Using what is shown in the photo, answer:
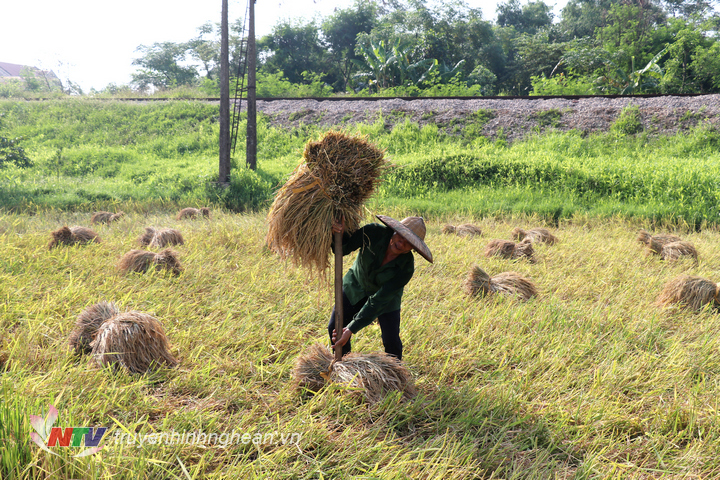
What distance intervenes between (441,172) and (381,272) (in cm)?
893

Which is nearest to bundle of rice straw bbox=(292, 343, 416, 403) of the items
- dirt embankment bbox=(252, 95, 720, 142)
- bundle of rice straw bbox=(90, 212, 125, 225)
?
bundle of rice straw bbox=(90, 212, 125, 225)

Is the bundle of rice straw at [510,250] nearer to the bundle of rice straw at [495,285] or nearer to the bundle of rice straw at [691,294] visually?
the bundle of rice straw at [495,285]

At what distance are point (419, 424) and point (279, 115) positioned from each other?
14841mm

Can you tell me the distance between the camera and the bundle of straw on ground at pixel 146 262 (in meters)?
4.82

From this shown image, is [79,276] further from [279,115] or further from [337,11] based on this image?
[337,11]

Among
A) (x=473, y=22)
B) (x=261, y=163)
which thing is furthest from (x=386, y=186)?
(x=473, y=22)

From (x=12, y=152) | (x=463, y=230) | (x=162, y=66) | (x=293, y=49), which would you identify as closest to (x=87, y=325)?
(x=463, y=230)

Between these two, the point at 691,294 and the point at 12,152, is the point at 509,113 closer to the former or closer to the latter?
the point at 691,294

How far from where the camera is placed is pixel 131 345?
295cm

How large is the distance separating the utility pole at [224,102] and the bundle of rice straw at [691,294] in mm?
9193

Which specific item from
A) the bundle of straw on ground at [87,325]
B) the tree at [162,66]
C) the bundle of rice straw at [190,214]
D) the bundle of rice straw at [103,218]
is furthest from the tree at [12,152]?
the tree at [162,66]

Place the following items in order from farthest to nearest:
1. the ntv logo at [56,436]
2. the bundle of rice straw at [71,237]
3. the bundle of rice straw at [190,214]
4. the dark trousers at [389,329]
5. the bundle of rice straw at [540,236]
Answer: the bundle of rice straw at [190,214] → the bundle of rice straw at [540,236] → the bundle of rice straw at [71,237] → the dark trousers at [389,329] → the ntv logo at [56,436]

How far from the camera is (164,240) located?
6.04 meters

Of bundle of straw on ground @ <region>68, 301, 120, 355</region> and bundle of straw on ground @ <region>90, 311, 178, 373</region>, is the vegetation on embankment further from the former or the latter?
bundle of straw on ground @ <region>90, 311, 178, 373</region>
